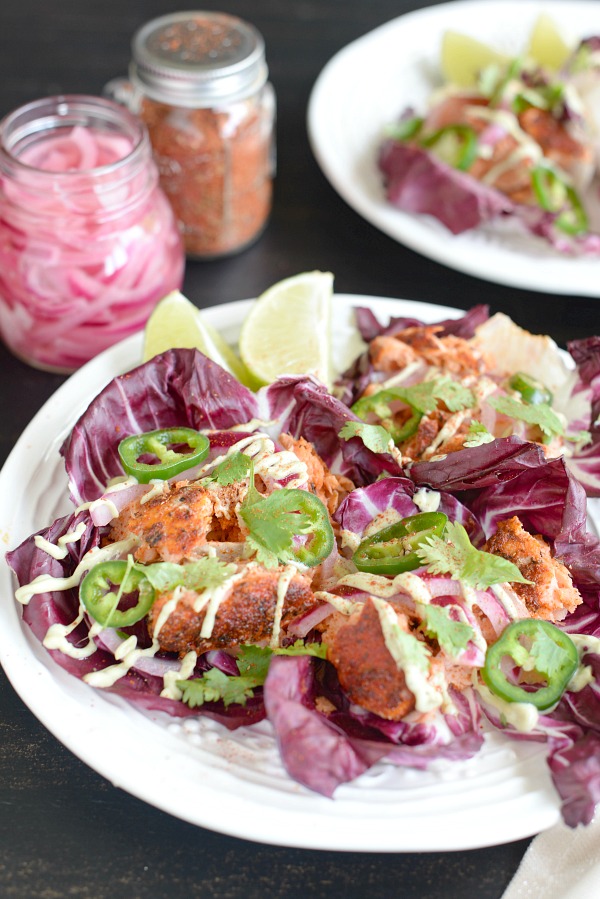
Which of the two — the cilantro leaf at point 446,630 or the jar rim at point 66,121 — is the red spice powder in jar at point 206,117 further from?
the cilantro leaf at point 446,630

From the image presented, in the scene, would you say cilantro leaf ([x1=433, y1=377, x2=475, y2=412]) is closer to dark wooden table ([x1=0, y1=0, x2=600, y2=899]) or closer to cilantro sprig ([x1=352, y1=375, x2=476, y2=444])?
cilantro sprig ([x1=352, y1=375, x2=476, y2=444])

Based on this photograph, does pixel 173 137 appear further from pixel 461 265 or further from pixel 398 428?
pixel 398 428

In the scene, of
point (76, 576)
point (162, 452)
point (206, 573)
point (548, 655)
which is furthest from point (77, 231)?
point (548, 655)

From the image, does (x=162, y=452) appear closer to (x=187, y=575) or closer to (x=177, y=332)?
(x=187, y=575)

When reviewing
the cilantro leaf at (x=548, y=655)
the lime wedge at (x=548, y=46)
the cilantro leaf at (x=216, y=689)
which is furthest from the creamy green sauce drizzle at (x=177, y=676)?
the lime wedge at (x=548, y=46)

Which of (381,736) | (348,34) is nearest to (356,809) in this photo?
(381,736)

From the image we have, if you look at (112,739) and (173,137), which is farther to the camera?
(173,137)
